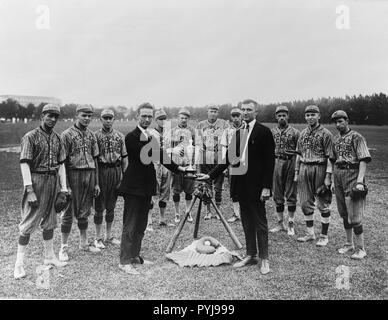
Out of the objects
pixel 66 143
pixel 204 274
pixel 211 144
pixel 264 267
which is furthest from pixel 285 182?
pixel 66 143

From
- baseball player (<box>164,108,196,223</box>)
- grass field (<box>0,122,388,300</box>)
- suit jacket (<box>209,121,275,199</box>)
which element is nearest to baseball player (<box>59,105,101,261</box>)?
grass field (<box>0,122,388,300</box>)

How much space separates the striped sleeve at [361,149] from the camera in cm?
510

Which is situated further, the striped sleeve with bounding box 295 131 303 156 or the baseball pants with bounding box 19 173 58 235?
the striped sleeve with bounding box 295 131 303 156

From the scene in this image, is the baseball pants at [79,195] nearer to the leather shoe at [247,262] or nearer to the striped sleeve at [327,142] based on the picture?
the leather shoe at [247,262]

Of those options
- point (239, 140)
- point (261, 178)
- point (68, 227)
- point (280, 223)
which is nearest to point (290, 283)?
point (261, 178)

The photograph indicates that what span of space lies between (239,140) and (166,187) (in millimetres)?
2455

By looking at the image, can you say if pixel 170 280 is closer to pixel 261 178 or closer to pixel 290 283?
pixel 290 283

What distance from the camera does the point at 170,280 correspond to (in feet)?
14.7

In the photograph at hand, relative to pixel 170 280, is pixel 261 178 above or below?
above

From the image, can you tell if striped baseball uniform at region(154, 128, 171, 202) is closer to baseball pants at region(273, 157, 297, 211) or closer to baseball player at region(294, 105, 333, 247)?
baseball pants at region(273, 157, 297, 211)

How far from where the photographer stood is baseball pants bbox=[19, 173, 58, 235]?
14.9 ft

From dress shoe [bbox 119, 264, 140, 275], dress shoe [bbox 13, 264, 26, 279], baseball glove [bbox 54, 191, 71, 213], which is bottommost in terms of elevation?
dress shoe [bbox 119, 264, 140, 275]

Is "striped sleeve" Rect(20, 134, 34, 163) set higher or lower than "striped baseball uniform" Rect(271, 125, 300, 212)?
higher

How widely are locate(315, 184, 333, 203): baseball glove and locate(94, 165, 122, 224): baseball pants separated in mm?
3246
